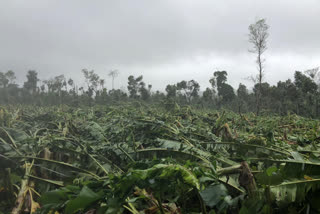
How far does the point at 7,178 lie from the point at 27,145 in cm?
62

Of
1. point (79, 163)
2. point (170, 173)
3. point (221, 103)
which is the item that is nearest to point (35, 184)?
point (79, 163)

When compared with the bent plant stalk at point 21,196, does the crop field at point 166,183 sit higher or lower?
higher

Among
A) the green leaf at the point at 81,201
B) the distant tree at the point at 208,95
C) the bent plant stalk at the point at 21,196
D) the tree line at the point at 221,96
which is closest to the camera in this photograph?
the green leaf at the point at 81,201

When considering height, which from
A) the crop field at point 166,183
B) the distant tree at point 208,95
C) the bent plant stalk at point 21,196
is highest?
the distant tree at point 208,95

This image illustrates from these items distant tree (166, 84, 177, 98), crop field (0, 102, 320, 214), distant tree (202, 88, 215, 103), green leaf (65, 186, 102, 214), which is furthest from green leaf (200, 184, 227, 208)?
distant tree (202, 88, 215, 103)

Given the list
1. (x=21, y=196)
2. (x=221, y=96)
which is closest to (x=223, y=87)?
(x=221, y=96)

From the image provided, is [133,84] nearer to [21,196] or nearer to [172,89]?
[172,89]

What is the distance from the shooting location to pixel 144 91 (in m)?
35.2

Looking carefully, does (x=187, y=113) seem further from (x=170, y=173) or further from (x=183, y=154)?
(x=170, y=173)

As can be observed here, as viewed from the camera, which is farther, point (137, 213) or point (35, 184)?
point (35, 184)

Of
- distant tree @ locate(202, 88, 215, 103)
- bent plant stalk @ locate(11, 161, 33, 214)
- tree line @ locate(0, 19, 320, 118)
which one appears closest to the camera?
bent plant stalk @ locate(11, 161, 33, 214)

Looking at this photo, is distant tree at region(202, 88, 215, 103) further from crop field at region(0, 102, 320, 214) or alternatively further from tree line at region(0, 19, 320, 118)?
crop field at region(0, 102, 320, 214)

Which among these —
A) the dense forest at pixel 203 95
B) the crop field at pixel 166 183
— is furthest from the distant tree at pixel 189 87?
the crop field at pixel 166 183

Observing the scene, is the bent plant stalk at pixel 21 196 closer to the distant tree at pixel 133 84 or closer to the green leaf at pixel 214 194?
the green leaf at pixel 214 194
